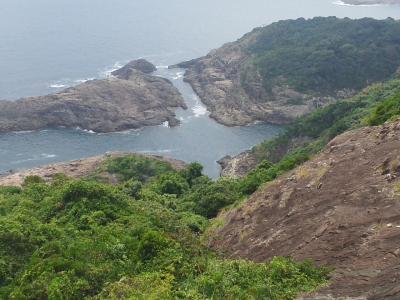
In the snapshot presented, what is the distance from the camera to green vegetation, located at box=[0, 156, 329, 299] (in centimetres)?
1959

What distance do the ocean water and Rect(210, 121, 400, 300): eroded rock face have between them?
5432 centimetres

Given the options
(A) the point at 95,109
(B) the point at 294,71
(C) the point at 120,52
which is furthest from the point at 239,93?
(C) the point at 120,52

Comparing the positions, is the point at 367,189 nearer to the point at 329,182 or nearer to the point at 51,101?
the point at 329,182

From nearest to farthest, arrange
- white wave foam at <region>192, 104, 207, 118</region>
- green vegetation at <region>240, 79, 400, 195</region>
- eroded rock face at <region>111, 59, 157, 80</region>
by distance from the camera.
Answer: green vegetation at <region>240, 79, 400, 195</region>, white wave foam at <region>192, 104, 207, 118</region>, eroded rock face at <region>111, 59, 157, 80</region>

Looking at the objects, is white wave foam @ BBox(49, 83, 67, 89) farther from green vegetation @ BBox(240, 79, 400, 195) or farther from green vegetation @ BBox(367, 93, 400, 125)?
green vegetation @ BBox(367, 93, 400, 125)

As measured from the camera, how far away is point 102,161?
78.6 meters

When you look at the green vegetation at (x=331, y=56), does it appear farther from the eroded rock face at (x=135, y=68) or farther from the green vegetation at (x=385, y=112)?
the green vegetation at (x=385, y=112)

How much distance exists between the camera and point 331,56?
11244 cm

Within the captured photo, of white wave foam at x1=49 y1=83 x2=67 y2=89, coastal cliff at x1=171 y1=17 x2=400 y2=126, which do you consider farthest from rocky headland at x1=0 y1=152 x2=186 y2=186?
white wave foam at x1=49 y1=83 x2=67 y2=89

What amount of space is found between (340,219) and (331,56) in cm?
9530

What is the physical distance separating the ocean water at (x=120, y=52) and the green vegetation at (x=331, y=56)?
52.0ft

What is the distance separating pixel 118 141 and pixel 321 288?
265ft

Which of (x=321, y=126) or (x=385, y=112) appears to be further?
(x=321, y=126)

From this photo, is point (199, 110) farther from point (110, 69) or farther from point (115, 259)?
point (115, 259)
